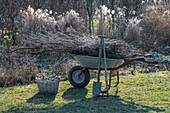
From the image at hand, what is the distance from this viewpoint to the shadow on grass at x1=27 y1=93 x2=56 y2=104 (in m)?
4.68

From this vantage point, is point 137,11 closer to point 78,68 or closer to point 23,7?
point 23,7

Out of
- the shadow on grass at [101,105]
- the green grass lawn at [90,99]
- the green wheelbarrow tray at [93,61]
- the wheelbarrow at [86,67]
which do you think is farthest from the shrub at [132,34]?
the shadow on grass at [101,105]

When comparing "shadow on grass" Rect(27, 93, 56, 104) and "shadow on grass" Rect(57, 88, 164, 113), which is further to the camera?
"shadow on grass" Rect(27, 93, 56, 104)

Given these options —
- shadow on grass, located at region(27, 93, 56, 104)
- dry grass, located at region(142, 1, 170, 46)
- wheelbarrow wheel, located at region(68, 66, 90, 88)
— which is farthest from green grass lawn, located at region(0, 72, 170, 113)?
Result: dry grass, located at region(142, 1, 170, 46)

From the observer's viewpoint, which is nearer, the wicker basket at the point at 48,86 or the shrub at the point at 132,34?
the wicker basket at the point at 48,86

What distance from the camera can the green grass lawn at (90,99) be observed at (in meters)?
4.20

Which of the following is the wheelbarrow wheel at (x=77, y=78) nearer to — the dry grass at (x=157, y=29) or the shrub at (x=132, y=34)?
the shrub at (x=132, y=34)

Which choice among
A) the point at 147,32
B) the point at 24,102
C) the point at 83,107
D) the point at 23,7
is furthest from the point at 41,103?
the point at 147,32

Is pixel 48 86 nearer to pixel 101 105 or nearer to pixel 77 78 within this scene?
pixel 77 78

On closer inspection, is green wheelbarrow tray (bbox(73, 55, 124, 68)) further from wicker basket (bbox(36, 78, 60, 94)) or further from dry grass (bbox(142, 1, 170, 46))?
dry grass (bbox(142, 1, 170, 46))

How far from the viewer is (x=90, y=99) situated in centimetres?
480

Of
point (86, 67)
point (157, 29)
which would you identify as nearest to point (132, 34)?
point (157, 29)

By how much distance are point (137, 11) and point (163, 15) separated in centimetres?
366

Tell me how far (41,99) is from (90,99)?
0.93m
